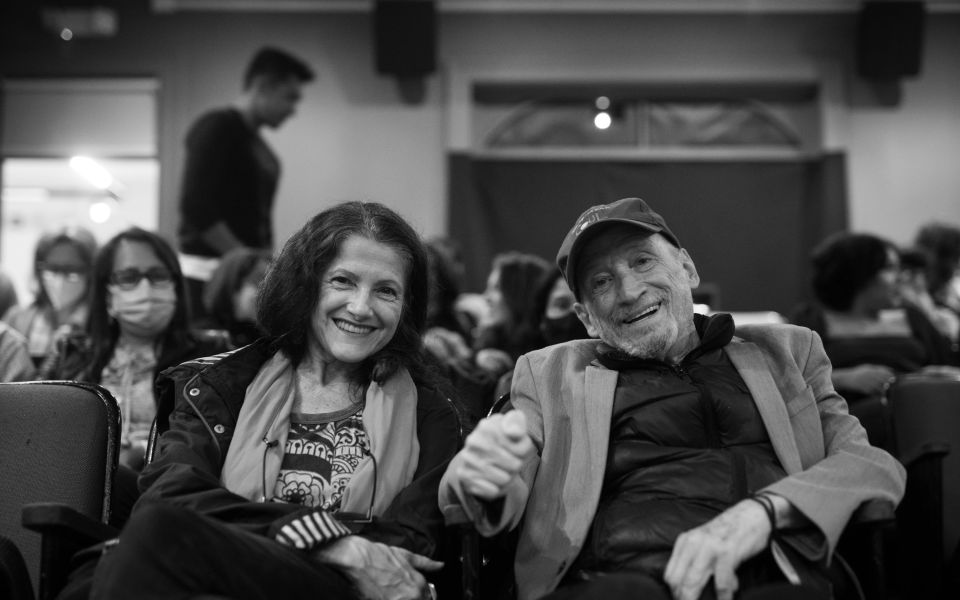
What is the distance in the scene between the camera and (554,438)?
1874mm

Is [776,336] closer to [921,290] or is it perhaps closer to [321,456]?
[321,456]

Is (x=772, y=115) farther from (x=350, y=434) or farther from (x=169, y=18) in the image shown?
(x=350, y=434)

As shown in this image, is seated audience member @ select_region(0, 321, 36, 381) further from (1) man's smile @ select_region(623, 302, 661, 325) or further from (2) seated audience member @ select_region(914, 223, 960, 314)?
(2) seated audience member @ select_region(914, 223, 960, 314)

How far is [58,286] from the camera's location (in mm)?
3725

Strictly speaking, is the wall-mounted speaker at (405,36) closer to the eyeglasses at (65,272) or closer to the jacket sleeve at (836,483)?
the eyeglasses at (65,272)

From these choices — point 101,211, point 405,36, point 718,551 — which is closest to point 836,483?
point 718,551

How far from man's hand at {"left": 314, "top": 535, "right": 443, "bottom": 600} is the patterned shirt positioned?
202mm

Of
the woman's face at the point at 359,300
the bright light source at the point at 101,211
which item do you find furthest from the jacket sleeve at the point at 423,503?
the bright light source at the point at 101,211

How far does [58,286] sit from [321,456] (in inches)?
91.6

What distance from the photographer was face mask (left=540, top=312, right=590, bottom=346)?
9.85ft

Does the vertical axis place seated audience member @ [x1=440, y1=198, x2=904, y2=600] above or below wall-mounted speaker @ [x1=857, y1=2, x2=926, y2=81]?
below

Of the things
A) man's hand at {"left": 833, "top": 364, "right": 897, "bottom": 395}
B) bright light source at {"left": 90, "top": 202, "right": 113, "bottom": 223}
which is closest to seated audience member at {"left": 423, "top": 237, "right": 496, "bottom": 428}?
man's hand at {"left": 833, "top": 364, "right": 897, "bottom": 395}

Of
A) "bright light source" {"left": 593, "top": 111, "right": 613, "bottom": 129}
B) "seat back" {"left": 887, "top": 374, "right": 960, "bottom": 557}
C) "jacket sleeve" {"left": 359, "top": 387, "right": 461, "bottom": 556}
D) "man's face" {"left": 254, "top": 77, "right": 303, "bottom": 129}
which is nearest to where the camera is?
"jacket sleeve" {"left": 359, "top": 387, "right": 461, "bottom": 556}

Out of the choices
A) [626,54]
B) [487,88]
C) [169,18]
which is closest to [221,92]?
[169,18]
